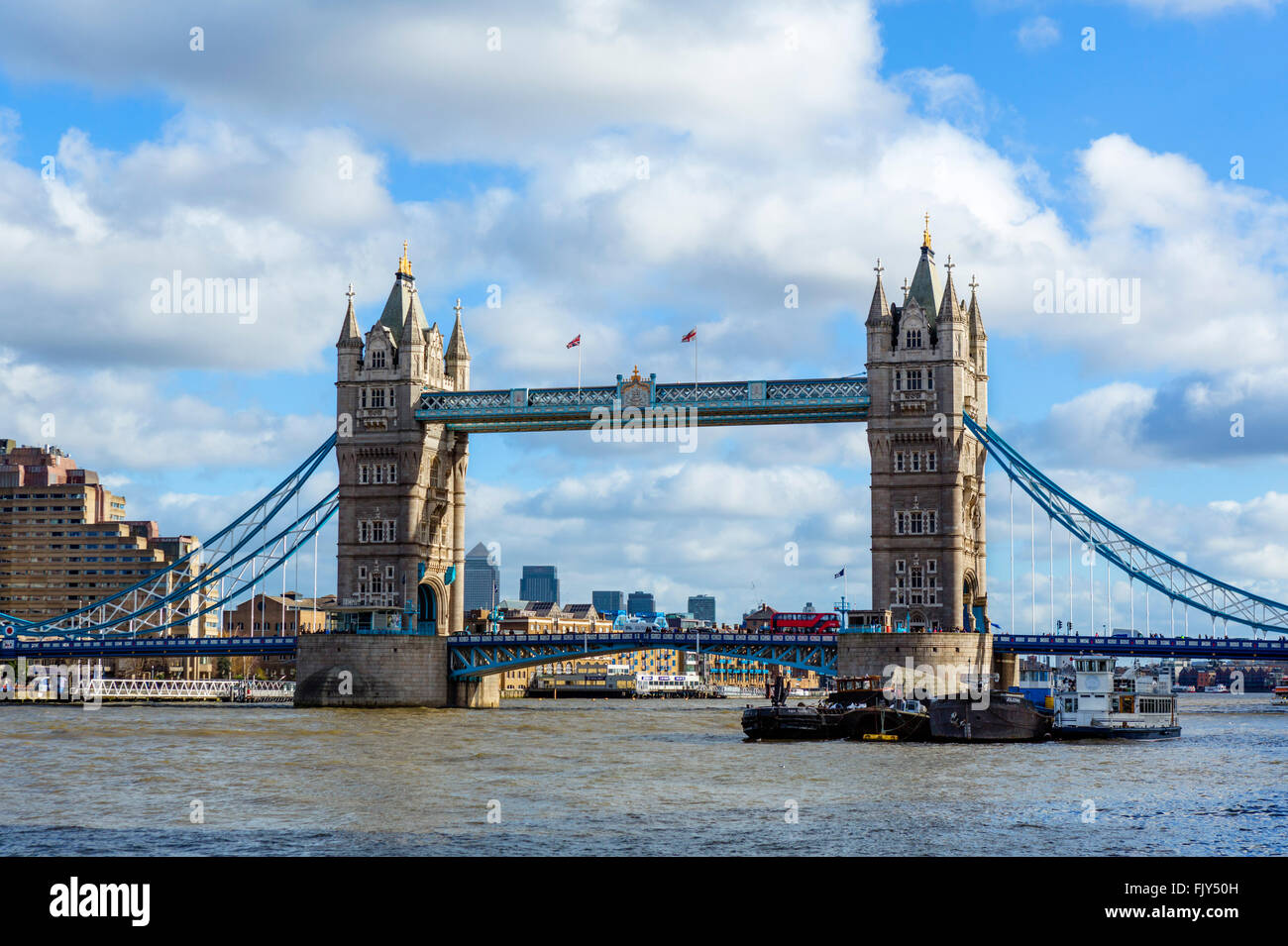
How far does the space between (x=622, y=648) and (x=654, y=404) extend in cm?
1845

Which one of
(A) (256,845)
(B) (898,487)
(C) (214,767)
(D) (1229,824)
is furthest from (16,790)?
(B) (898,487)

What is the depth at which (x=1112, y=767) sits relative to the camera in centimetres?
6175

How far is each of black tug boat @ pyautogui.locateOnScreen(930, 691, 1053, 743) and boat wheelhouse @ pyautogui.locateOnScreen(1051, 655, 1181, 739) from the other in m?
3.27

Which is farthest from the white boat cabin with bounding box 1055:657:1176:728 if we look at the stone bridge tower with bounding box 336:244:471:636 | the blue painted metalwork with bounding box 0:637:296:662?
the blue painted metalwork with bounding box 0:637:296:662

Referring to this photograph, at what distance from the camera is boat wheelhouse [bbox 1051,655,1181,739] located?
82.3 meters

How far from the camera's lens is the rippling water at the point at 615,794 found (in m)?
36.7

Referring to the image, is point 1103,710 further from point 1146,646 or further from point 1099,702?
point 1146,646

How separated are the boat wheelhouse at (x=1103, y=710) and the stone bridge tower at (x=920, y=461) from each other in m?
25.3

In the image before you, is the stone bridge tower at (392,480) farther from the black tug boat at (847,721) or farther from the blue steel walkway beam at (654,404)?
the black tug boat at (847,721)

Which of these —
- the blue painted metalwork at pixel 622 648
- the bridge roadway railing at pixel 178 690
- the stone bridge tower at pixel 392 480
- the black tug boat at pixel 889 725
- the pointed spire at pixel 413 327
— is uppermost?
the pointed spire at pixel 413 327

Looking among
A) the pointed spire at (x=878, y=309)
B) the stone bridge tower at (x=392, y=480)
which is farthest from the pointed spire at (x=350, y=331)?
the pointed spire at (x=878, y=309)

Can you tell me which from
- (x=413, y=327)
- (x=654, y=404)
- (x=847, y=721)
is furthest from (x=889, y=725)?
(x=413, y=327)
